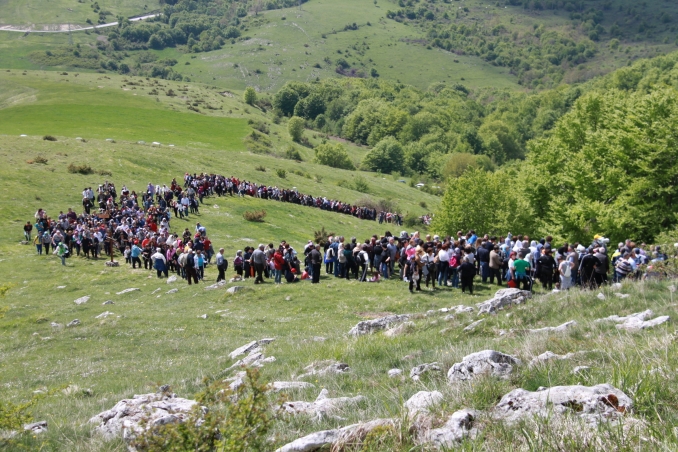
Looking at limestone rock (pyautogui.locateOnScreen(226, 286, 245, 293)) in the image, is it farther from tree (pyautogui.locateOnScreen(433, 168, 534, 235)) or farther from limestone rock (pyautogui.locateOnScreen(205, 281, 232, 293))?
tree (pyautogui.locateOnScreen(433, 168, 534, 235))

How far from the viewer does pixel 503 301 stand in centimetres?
1576

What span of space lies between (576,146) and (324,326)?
38.4 m

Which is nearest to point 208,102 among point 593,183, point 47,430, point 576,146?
point 576,146

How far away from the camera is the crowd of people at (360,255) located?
21656 mm

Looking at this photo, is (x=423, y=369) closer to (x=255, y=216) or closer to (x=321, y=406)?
(x=321, y=406)

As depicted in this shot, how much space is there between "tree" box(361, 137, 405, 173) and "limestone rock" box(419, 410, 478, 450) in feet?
384

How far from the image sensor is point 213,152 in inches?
2918

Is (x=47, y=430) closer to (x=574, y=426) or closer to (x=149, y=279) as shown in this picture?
(x=574, y=426)

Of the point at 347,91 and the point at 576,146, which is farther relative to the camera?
the point at 347,91

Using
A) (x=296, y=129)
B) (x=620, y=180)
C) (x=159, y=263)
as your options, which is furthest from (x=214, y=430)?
(x=296, y=129)

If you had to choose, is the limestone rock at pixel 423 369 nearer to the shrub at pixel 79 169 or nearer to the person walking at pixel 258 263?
the person walking at pixel 258 263

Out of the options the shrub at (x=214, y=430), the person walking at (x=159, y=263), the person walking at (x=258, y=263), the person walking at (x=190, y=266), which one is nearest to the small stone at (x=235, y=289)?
the person walking at (x=258, y=263)

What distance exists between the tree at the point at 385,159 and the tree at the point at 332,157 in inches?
456

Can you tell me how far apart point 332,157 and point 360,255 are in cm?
8317
